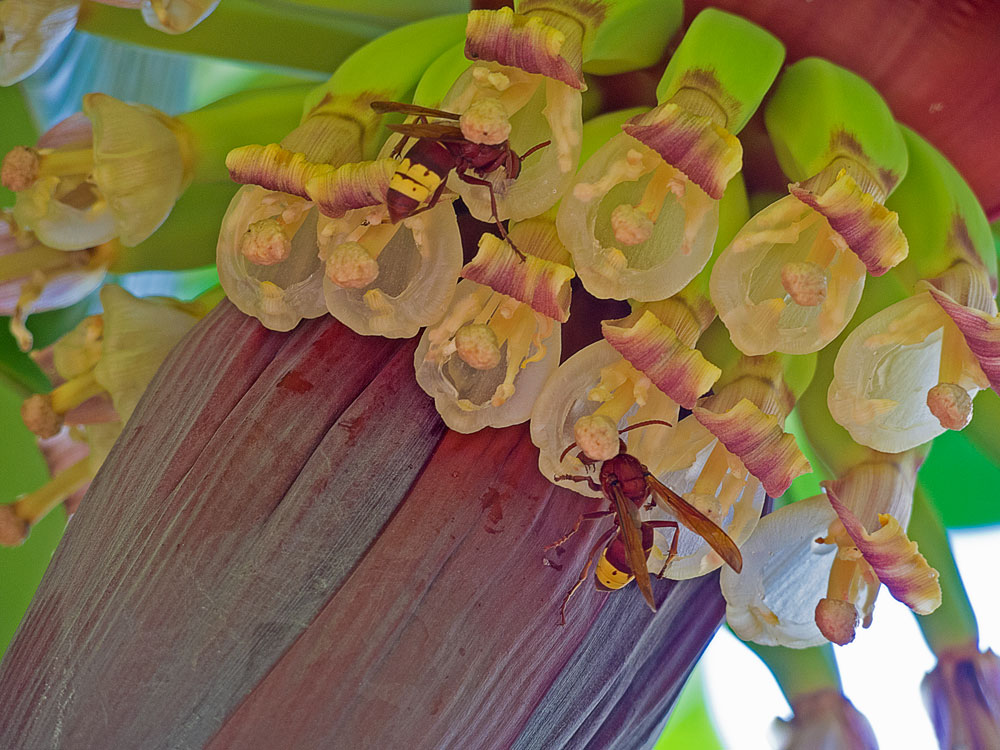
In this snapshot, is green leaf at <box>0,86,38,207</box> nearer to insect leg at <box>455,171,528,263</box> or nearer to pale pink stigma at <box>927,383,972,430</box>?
insect leg at <box>455,171,528,263</box>

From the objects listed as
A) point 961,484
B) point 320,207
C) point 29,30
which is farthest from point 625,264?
point 961,484

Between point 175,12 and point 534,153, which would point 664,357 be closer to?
point 534,153

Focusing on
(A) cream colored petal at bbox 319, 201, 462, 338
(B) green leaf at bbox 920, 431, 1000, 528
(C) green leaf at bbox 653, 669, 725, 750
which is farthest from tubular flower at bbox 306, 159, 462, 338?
(C) green leaf at bbox 653, 669, 725, 750

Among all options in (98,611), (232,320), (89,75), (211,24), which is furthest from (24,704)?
(89,75)

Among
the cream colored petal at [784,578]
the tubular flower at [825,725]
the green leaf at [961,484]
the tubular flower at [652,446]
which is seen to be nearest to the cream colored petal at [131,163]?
the tubular flower at [652,446]

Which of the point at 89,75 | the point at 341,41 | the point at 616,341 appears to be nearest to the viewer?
the point at 616,341

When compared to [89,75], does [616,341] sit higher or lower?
higher

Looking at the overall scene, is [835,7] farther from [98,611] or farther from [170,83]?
[170,83]

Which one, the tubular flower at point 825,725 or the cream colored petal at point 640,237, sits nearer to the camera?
Result: the cream colored petal at point 640,237

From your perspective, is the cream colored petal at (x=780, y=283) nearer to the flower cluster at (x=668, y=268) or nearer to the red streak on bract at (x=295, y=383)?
the flower cluster at (x=668, y=268)
